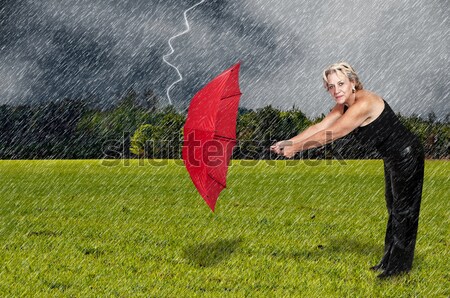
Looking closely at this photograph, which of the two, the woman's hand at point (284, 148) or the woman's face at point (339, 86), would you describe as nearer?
the woman's hand at point (284, 148)

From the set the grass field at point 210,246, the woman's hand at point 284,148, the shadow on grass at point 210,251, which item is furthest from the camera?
the shadow on grass at point 210,251

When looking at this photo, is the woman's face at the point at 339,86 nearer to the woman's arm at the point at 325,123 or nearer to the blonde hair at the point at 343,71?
the blonde hair at the point at 343,71

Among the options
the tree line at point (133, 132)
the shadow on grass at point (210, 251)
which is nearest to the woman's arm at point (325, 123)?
the shadow on grass at point (210, 251)

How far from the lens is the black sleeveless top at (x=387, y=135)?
212 inches

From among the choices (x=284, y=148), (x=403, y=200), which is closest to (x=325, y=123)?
(x=284, y=148)

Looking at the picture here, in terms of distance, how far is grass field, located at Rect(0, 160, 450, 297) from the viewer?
5492mm

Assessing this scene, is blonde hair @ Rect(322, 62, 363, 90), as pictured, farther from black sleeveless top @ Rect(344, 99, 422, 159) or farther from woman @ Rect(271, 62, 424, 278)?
black sleeveless top @ Rect(344, 99, 422, 159)

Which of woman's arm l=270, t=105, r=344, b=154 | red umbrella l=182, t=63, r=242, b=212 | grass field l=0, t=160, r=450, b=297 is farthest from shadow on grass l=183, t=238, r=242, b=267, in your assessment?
woman's arm l=270, t=105, r=344, b=154

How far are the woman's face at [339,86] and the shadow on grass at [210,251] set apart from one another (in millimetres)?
2485

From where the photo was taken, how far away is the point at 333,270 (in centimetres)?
609

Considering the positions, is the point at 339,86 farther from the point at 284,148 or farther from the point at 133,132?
the point at 133,132

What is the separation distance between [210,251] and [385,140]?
286 cm

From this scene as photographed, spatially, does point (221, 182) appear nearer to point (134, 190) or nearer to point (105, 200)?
point (105, 200)

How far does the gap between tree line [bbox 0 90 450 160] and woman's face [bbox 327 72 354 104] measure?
2285 cm
